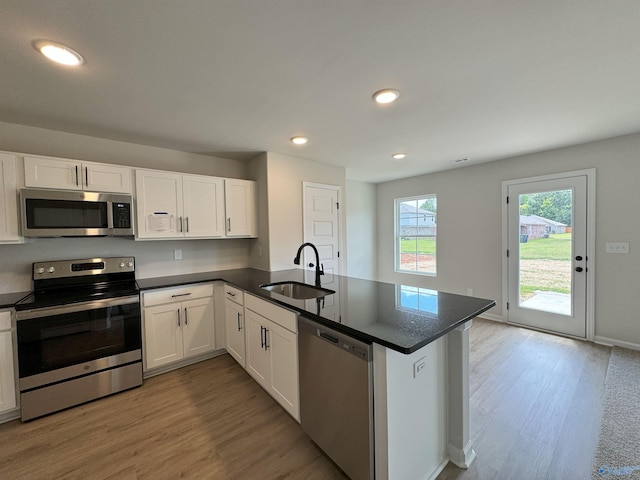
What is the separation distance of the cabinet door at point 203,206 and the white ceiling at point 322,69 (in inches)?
19.0

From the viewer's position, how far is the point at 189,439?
1.83 m

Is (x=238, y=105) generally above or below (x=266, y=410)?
above

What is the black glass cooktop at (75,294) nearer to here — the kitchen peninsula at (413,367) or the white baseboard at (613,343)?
the kitchen peninsula at (413,367)

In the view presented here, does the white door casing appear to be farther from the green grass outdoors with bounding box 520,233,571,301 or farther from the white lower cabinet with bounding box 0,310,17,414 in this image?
the white lower cabinet with bounding box 0,310,17,414

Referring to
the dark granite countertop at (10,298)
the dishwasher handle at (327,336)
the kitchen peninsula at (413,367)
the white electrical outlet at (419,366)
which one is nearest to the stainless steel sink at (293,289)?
the kitchen peninsula at (413,367)

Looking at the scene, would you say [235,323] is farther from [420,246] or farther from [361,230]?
[420,246]

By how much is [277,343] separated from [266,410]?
61 centimetres

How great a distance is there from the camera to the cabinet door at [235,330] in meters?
2.60

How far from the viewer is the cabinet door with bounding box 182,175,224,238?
9.87ft

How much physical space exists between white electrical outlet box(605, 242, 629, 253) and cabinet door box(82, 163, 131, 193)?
17.7 feet

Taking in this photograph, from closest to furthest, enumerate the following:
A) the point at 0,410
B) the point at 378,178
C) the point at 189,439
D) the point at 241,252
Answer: the point at 189,439
the point at 0,410
the point at 241,252
the point at 378,178

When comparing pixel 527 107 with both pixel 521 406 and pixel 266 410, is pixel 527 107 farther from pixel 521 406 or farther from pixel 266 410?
pixel 266 410

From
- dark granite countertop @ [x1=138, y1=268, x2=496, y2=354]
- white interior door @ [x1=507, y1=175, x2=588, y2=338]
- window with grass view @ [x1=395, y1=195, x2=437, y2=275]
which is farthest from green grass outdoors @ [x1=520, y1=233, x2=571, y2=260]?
dark granite countertop @ [x1=138, y1=268, x2=496, y2=354]

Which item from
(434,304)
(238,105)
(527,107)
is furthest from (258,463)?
(527,107)
